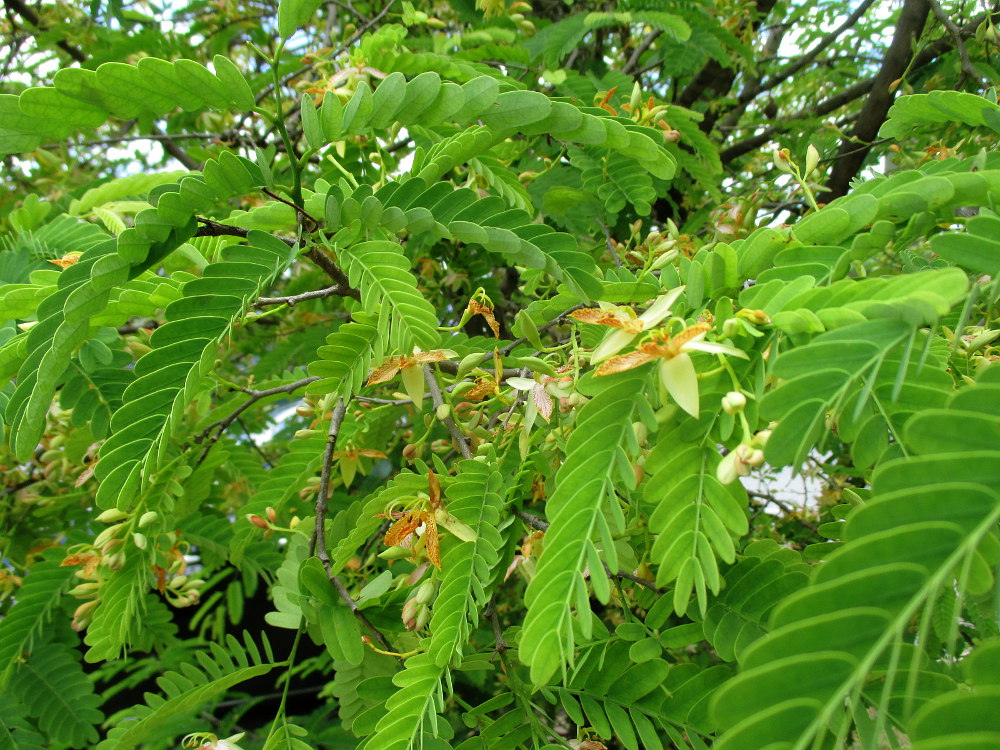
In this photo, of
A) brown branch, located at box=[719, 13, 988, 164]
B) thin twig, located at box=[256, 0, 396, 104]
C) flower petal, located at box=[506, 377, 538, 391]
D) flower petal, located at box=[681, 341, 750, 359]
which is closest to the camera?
flower petal, located at box=[681, 341, 750, 359]

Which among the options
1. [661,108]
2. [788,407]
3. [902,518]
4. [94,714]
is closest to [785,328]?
[788,407]

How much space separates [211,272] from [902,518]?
69cm

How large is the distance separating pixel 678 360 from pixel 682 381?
0.7 inches

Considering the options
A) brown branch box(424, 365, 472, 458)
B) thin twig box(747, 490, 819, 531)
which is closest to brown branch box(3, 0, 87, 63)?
brown branch box(424, 365, 472, 458)

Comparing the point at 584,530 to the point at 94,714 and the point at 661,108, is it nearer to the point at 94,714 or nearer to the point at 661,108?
the point at 661,108

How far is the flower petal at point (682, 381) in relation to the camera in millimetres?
487

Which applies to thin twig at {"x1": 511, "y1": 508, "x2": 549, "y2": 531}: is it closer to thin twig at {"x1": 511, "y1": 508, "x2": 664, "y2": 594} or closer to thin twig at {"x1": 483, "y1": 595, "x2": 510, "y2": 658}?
thin twig at {"x1": 511, "y1": 508, "x2": 664, "y2": 594}

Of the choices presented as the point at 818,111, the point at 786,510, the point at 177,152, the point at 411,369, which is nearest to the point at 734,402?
the point at 411,369

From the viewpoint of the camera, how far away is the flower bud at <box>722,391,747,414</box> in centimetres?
50

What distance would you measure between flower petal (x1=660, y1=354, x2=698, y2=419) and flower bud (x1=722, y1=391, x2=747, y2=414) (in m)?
0.03

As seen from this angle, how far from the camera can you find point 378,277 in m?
0.73

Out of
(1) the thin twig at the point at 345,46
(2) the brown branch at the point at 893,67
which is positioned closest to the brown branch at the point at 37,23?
(1) the thin twig at the point at 345,46

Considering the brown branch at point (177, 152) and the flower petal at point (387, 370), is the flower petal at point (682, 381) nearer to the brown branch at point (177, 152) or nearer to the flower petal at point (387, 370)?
the flower petal at point (387, 370)

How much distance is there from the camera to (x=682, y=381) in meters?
0.49
